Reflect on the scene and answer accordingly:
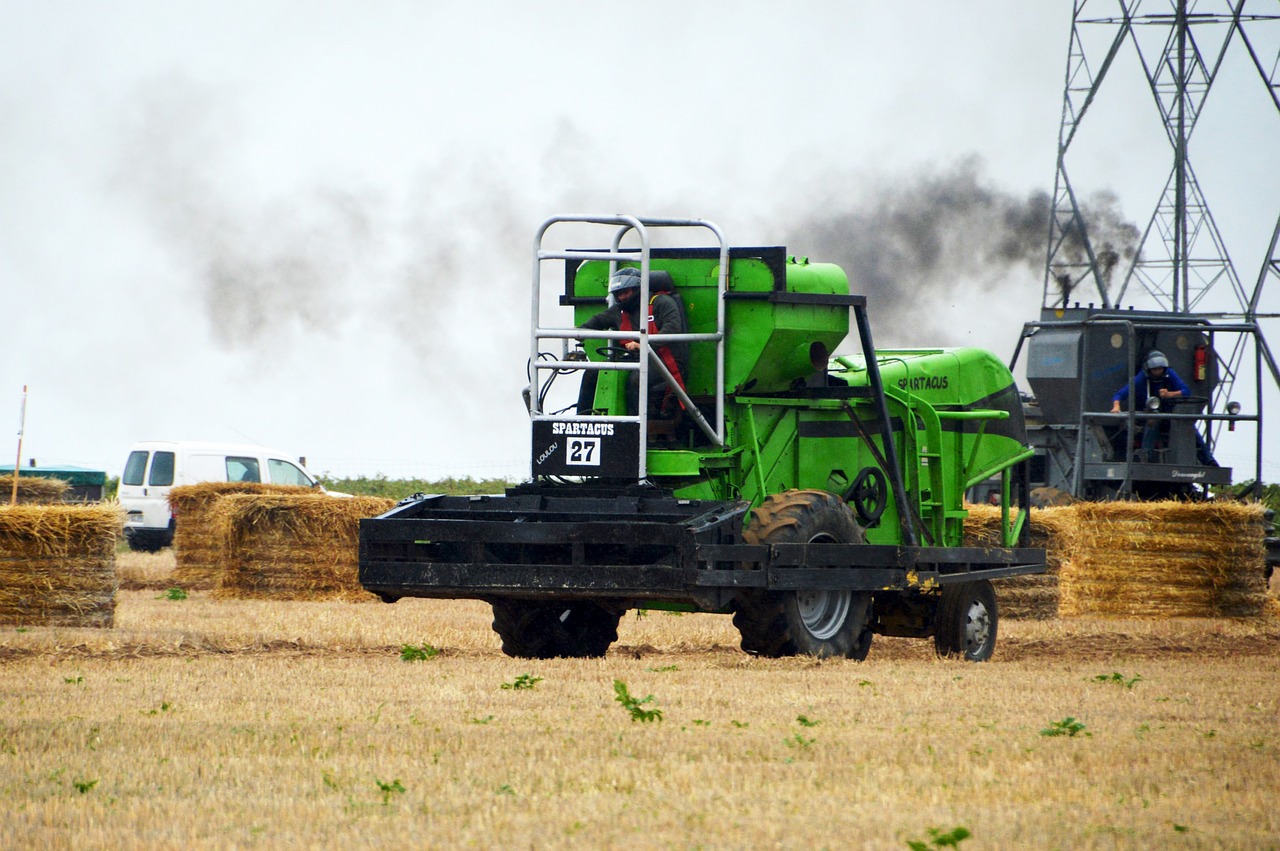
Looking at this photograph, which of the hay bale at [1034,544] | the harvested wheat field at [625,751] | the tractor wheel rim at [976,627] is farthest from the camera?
the hay bale at [1034,544]

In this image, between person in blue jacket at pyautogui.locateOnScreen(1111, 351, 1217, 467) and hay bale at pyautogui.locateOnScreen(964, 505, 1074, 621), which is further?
person in blue jacket at pyautogui.locateOnScreen(1111, 351, 1217, 467)

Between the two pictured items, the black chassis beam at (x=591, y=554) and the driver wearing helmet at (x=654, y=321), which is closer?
the black chassis beam at (x=591, y=554)

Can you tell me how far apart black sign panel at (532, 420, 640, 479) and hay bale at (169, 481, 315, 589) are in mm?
10576

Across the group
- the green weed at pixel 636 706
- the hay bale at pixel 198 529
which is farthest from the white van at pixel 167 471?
the green weed at pixel 636 706

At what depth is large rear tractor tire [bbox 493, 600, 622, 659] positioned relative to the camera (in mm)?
12016

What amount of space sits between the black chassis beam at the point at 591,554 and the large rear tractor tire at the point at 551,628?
991 mm

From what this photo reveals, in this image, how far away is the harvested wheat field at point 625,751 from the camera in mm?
5715

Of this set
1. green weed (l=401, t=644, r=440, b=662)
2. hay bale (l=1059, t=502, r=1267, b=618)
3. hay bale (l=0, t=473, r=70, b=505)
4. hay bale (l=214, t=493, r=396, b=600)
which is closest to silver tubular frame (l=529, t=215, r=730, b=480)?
green weed (l=401, t=644, r=440, b=662)

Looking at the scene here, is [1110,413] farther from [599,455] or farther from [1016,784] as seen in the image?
[1016,784]

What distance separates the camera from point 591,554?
420 inches

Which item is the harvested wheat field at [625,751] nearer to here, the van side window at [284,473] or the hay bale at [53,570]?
the hay bale at [53,570]

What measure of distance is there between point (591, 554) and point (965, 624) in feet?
10.6

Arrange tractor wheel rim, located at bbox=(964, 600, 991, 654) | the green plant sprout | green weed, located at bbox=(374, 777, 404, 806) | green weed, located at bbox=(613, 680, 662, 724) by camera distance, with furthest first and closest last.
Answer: tractor wheel rim, located at bbox=(964, 600, 991, 654), the green plant sprout, green weed, located at bbox=(613, 680, 662, 724), green weed, located at bbox=(374, 777, 404, 806)

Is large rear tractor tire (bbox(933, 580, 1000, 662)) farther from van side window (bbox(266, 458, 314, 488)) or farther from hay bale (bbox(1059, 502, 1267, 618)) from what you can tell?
van side window (bbox(266, 458, 314, 488))
